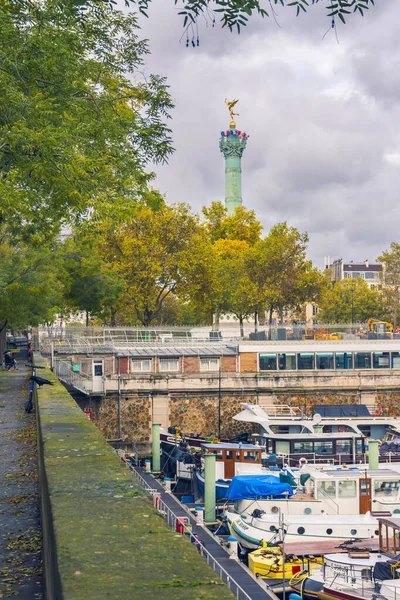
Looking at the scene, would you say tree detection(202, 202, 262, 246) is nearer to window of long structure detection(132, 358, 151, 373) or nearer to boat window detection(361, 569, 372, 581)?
window of long structure detection(132, 358, 151, 373)

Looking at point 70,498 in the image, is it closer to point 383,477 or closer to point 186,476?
point 383,477

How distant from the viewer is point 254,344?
5203 centimetres

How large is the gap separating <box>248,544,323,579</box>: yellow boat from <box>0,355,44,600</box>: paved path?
30.7 feet

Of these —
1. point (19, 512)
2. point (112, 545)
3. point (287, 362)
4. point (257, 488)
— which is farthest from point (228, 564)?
point (287, 362)

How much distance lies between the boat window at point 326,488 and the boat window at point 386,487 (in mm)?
2001

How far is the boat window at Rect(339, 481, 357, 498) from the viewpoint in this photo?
1123 inches

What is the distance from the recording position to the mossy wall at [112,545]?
3.53 metres

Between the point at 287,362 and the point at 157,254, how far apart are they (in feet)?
64.5

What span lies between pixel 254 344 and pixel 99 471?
148 ft

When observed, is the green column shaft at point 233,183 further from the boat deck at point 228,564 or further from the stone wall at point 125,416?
the boat deck at point 228,564

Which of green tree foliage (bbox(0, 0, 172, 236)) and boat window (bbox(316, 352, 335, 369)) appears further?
boat window (bbox(316, 352, 335, 369))

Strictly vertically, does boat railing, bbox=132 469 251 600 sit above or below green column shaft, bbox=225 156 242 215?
below

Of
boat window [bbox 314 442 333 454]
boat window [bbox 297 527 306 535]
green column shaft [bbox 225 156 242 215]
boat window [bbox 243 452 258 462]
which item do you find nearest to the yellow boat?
boat window [bbox 297 527 306 535]

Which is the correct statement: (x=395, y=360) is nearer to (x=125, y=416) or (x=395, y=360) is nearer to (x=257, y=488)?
(x=125, y=416)
